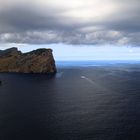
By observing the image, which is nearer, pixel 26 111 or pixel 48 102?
pixel 26 111

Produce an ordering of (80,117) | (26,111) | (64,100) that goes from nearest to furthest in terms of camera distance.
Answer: (80,117) < (26,111) < (64,100)

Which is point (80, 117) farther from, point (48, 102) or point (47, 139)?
point (48, 102)

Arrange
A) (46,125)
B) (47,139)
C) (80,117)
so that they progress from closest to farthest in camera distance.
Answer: (47,139)
(46,125)
(80,117)

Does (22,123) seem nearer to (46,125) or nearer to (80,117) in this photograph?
(46,125)

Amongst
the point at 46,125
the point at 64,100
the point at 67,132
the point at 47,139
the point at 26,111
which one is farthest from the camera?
the point at 64,100

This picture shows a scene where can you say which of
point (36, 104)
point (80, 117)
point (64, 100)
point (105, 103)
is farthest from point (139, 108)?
point (36, 104)

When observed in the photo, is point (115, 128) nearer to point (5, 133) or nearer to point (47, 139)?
point (47, 139)

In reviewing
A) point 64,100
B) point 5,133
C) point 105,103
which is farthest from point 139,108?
point 5,133

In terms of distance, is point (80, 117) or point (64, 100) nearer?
point (80, 117)

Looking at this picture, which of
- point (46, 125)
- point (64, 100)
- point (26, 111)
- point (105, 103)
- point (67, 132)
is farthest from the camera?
→ point (64, 100)
